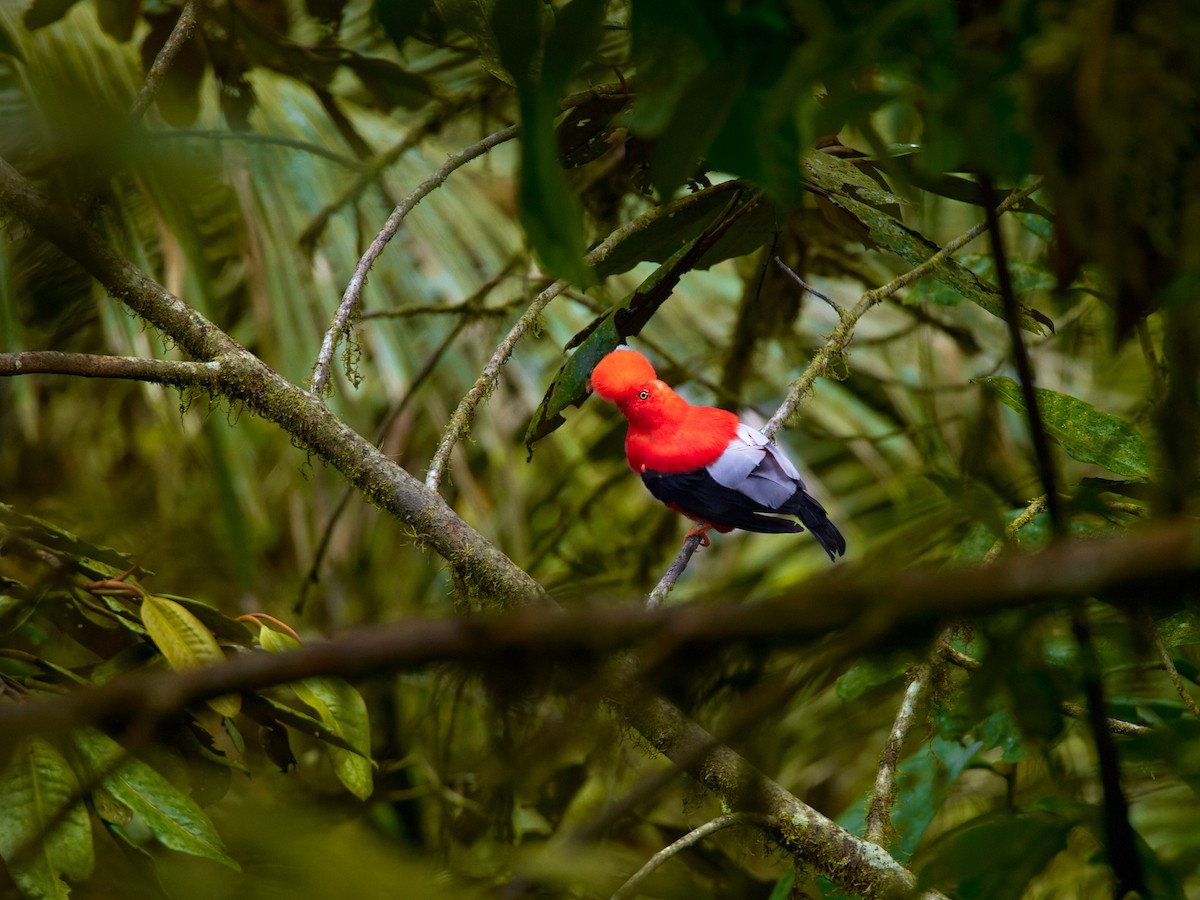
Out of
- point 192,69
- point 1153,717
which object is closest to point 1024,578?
point 1153,717

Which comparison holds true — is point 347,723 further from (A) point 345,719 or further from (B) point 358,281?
(B) point 358,281

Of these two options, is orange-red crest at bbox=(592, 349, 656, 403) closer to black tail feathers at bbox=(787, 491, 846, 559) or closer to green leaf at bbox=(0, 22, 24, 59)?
black tail feathers at bbox=(787, 491, 846, 559)

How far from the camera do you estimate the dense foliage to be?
32cm

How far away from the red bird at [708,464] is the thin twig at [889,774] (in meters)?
0.53

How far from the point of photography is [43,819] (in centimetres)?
83

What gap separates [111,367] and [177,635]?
0.92 feet

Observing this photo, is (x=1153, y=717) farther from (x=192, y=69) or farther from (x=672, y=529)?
(x=192, y=69)

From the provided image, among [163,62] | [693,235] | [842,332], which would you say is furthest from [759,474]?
[163,62]

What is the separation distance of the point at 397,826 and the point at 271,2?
1819mm

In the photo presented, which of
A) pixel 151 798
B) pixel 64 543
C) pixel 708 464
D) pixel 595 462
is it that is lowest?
pixel 595 462

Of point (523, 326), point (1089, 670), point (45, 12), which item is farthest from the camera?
point (45, 12)

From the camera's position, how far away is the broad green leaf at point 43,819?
2.67 feet

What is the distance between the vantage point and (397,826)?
6.99 feet

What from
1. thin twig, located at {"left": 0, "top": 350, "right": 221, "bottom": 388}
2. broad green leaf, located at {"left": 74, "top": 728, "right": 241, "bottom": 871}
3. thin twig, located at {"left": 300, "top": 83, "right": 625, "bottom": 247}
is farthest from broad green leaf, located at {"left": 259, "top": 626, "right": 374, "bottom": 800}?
thin twig, located at {"left": 300, "top": 83, "right": 625, "bottom": 247}
